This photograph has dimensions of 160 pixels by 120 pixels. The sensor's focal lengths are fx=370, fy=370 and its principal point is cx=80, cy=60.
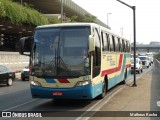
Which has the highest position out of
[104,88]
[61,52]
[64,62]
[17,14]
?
[17,14]

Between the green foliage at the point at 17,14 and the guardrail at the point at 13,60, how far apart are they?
3.78m

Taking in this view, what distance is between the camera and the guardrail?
39.1 m

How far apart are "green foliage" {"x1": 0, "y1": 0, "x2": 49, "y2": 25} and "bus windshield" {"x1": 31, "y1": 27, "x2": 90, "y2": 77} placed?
22.4m

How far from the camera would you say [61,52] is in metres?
13.5

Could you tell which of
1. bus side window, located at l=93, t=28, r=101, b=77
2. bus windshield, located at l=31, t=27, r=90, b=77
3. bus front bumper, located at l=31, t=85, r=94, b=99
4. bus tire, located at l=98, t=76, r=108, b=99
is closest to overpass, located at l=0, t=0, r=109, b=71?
bus tire, located at l=98, t=76, r=108, b=99

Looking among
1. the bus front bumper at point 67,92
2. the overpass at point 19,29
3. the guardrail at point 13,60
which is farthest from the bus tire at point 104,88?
the guardrail at point 13,60

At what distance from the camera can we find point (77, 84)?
13102 mm

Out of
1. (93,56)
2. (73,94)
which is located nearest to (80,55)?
(93,56)

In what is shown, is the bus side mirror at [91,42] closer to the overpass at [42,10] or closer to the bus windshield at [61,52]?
the bus windshield at [61,52]

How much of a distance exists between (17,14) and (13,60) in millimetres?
5979

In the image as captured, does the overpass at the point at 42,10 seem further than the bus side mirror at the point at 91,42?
Yes

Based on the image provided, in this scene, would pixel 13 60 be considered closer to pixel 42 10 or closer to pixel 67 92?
pixel 67 92

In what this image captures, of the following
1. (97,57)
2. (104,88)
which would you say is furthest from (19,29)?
(97,57)

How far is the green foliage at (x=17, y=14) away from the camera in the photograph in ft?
119
